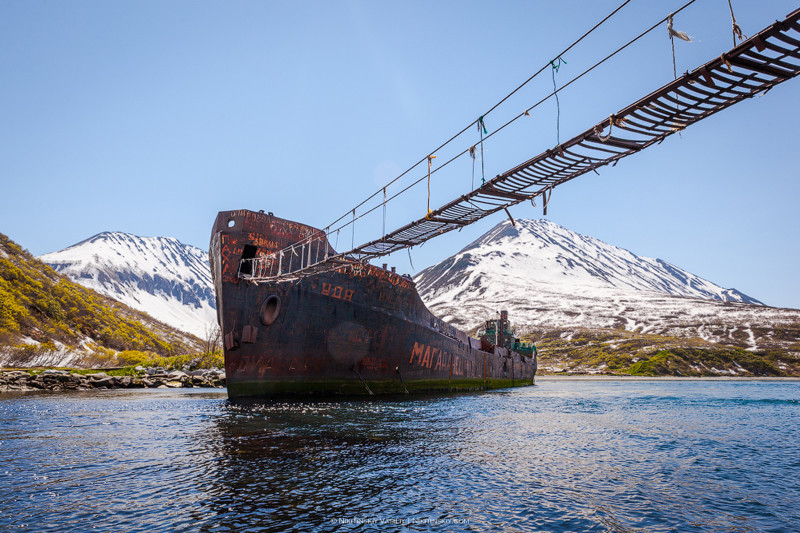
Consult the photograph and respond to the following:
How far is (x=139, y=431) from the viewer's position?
14.5m

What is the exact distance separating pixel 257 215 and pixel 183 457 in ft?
45.4

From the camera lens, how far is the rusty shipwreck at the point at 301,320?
870 inches

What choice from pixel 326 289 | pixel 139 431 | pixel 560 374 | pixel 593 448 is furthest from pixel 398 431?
pixel 560 374

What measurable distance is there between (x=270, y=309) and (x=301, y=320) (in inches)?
61.0

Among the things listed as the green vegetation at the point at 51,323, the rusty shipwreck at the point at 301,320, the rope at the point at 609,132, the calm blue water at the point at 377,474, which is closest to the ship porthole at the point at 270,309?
the rusty shipwreck at the point at 301,320

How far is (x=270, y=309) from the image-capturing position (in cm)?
2231

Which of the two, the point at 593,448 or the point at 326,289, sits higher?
the point at 326,289

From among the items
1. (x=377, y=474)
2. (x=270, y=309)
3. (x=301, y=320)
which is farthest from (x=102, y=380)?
(x=377, y=474)

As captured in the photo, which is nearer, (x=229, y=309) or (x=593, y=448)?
(x=593, y=448)

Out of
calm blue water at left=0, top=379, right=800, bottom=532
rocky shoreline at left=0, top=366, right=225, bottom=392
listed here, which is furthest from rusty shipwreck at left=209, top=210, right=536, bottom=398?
rocky shoreline at left=0, top=366, right=225, bottom=392

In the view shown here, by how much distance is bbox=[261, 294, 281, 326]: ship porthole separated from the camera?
22.1 m

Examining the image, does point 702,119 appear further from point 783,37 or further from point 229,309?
point 229,309

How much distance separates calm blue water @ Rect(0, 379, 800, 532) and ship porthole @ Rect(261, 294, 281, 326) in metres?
4.70

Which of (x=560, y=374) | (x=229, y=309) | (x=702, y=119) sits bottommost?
(x=560, y=374)
